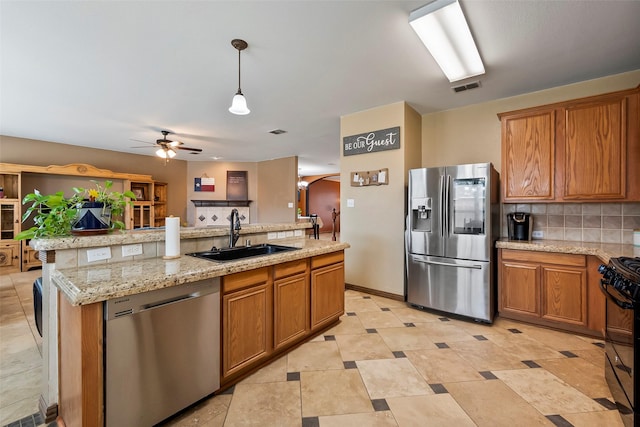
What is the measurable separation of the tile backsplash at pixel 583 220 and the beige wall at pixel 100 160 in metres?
7.81

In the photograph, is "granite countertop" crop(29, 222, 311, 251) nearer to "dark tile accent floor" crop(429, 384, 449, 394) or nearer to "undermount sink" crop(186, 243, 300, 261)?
"undermount sink" crop(186, 243, 300, 261)

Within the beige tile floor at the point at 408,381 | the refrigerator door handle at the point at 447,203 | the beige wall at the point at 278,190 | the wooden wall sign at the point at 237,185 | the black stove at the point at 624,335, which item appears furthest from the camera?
the wooden wall sign at the point at 237,185

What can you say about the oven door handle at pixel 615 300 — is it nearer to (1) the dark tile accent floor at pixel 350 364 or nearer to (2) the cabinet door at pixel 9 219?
(1) the dark tile accent floor at pixel 350 364

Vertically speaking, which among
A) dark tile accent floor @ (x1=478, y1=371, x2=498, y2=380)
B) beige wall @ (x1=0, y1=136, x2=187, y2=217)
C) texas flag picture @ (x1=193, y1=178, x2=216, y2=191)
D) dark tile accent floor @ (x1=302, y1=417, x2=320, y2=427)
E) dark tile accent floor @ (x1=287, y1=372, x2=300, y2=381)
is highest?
beige wall @ (x1=0, y1=136, x2=187, y2=217)

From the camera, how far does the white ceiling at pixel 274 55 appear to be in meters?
1.99

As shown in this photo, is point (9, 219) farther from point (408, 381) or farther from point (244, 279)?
point (408, 381)

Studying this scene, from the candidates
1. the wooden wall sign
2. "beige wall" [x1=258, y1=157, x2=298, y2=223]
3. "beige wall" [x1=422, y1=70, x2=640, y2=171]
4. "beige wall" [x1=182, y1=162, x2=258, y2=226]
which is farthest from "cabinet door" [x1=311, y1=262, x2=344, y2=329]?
the wooden wall sign

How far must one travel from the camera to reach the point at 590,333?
8.46 feet

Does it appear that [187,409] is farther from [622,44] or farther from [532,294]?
[622,44]

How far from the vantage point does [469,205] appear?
300 centimetres

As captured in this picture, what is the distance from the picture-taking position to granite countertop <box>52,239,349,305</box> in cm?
124

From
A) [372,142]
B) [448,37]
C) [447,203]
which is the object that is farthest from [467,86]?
[447,203]

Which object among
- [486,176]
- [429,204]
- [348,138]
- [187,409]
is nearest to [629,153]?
[486,176]

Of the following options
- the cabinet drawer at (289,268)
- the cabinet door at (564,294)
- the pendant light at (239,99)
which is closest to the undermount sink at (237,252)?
the cabinet drawer at (289,268)
